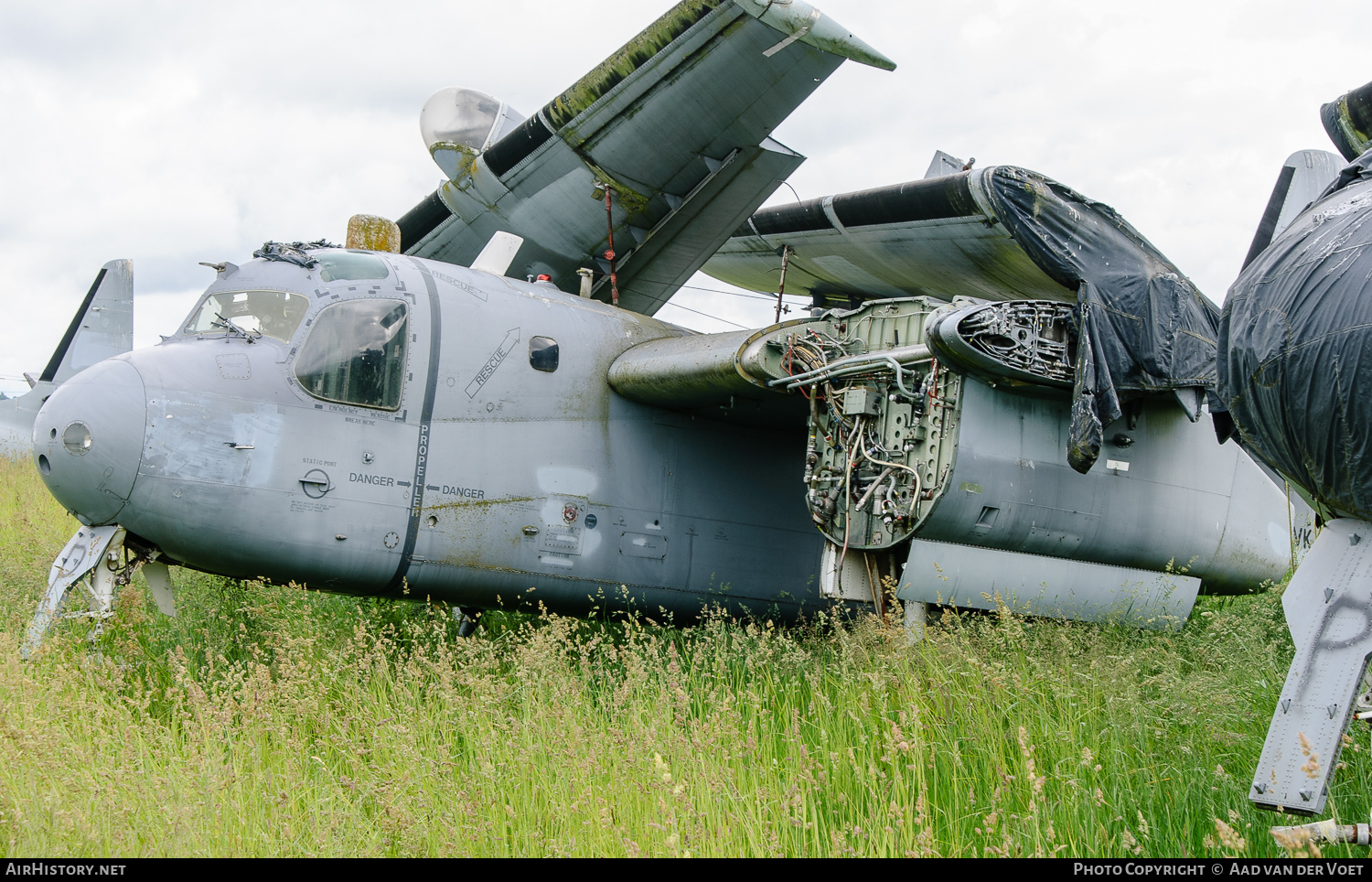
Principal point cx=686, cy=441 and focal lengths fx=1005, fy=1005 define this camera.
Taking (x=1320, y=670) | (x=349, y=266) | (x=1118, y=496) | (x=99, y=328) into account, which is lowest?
(x=1320, y=670)

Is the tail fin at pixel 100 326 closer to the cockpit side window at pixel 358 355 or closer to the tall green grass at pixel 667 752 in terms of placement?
the tall green grass at pixel 667 752

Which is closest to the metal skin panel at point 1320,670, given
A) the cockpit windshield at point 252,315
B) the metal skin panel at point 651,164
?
the cockpit windshield at point 252,315

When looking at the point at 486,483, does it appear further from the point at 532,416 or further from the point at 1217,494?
the point at 1217,494

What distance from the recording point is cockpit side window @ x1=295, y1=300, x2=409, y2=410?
254 inches

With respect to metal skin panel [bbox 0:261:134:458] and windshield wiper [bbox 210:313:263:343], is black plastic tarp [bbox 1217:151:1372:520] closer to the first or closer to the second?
windshield wiper [bbox 210:313:263:343]

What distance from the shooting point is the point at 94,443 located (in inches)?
231

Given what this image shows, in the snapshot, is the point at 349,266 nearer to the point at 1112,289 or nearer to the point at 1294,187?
the point at 1112,289

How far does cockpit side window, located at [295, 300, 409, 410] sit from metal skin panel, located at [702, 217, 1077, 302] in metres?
4.57

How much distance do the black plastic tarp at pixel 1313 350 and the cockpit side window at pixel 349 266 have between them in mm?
5192

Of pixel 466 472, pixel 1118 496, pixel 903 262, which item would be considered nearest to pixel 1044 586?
pixel 1118 496

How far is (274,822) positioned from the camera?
13.3 feet

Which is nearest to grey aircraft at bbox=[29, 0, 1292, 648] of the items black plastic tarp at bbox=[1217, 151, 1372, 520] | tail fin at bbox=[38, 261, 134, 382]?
black plastic tarp at bbox=[1217, 151, 1372, 520]

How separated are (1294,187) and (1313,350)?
16.5 feet

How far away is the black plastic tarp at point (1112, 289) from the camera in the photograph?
6816 mm
